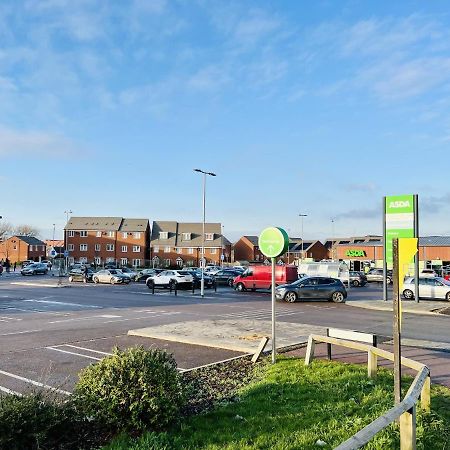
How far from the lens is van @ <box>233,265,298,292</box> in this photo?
3528cm

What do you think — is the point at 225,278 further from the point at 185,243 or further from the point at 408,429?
the point at 185,243

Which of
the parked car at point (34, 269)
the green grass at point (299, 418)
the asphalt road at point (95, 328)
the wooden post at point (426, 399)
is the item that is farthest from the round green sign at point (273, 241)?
the parked car at point (34, 269)

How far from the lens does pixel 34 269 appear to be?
65.0 meters

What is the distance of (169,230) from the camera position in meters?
100

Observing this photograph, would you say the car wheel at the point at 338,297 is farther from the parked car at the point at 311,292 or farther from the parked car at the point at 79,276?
the parked car at the point at 79,276

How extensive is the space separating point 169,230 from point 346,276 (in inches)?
2334

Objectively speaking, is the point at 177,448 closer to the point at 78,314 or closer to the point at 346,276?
the point at 78,314

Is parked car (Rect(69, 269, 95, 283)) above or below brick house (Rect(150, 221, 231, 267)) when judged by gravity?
below

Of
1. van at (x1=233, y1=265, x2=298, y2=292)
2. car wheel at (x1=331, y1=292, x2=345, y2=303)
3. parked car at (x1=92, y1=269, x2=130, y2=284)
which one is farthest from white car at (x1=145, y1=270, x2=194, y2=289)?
car wheel at (x1=331, y1=292, x2=345, y2=303)

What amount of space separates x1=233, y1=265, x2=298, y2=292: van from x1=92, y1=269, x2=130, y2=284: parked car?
44.8ft

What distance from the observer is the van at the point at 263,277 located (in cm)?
3528

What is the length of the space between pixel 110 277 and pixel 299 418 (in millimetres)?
42172

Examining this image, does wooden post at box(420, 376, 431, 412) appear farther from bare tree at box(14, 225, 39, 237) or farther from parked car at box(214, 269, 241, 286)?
bare tree at box(14, 225, 39, 237)

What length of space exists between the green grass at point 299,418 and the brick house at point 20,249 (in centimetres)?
12031
